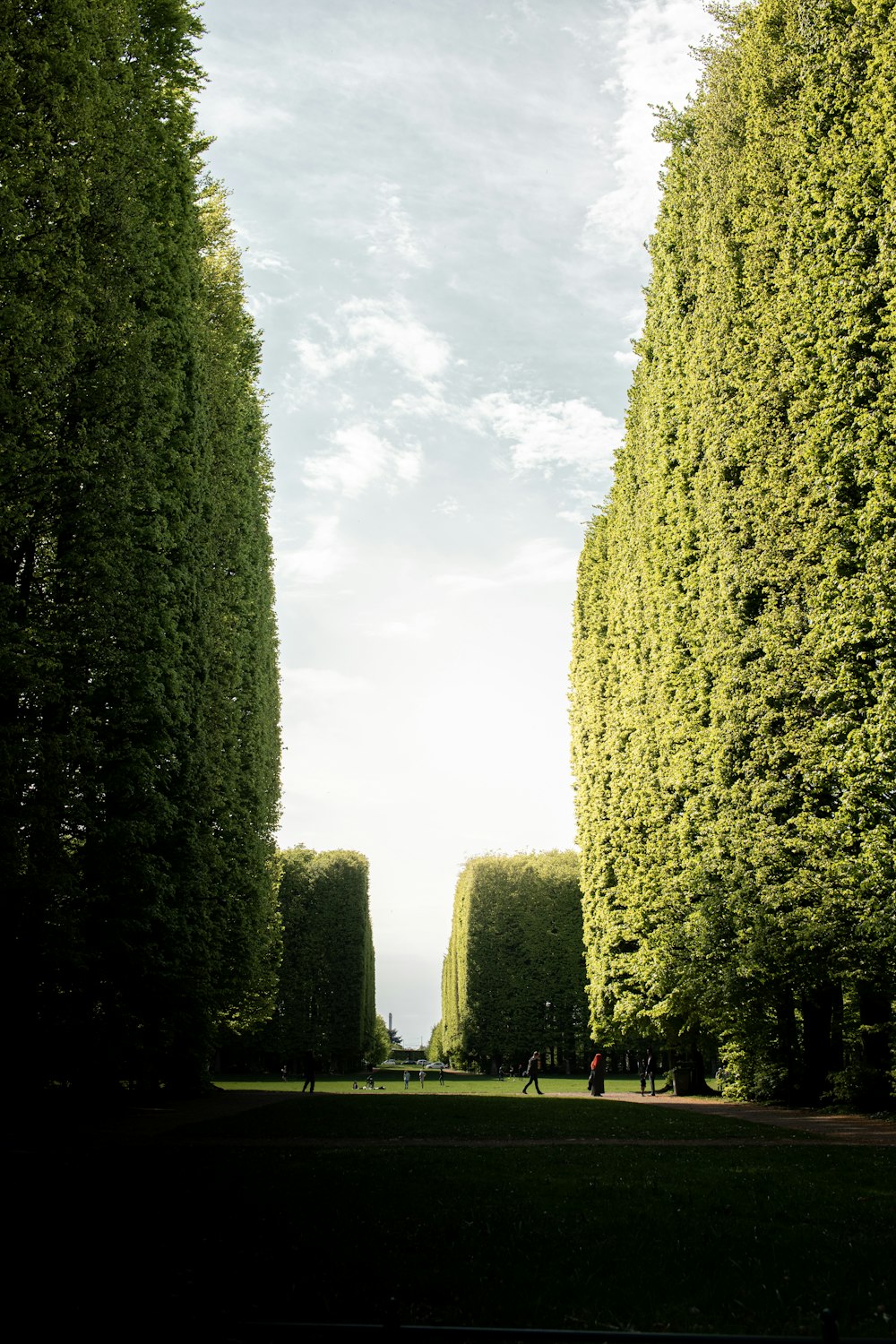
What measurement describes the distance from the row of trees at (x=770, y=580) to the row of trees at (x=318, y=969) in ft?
105

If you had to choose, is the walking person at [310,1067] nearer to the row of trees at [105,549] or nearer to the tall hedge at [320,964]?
the row of trees at [105,549]

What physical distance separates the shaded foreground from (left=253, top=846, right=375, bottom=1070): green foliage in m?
42.3

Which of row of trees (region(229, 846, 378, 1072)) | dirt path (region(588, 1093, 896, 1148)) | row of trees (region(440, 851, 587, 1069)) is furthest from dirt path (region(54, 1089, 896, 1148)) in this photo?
row of trees (region(440, 851, 587, 1069))

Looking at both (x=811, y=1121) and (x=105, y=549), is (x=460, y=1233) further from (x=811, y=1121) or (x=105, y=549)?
(x=811, y=1121)

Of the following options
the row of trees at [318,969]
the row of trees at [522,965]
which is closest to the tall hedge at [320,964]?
the row of trees at [318,969]

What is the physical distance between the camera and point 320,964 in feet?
179

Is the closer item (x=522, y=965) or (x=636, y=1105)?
(x=636, y=1105)

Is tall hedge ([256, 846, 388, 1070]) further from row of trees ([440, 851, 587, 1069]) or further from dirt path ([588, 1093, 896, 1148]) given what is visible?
dirt path ([588, 1093, 896, 1148])

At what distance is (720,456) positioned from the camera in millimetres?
19766

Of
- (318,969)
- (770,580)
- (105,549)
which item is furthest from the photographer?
(318,969)

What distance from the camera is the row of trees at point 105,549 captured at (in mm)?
12148

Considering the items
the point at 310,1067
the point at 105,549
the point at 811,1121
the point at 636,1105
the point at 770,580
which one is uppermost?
the point at 770,580

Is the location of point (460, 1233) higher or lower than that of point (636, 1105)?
higher

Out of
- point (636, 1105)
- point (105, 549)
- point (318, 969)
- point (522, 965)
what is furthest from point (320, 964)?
point (105, 549)
